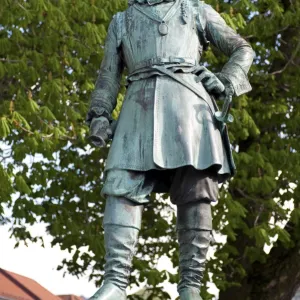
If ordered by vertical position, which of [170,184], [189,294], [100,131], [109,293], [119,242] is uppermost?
[100,131]

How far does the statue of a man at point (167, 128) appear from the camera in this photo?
6.58m

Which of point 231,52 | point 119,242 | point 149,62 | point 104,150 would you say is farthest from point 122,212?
point 104,150

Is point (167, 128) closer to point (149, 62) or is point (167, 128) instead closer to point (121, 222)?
point (149, 62)

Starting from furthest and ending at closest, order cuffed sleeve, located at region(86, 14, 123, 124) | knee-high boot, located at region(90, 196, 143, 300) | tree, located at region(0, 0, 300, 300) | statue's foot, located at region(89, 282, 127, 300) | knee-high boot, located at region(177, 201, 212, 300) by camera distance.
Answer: tree, located at region(0, 0, 300, 300), cuffed sleeve, located at region(86, 14, 123, 124), knee-high boot, located at region(177, 201, 212, 300), knee-high boot, located at region(90, 196, 143, 300), statue's foot, located at region(89, 282, 127, 300)

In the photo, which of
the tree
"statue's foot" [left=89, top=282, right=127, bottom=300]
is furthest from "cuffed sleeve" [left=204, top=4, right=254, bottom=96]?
the tree

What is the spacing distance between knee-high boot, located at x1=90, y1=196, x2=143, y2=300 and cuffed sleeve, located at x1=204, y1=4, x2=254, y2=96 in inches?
38.0

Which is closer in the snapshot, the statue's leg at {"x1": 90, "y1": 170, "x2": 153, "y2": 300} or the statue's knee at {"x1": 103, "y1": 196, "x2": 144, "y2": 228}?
the statue's leg at {"x1": 90, "y1": 170, "x2": 153, "y2": 300}

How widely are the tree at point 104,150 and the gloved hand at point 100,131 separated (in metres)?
5.79

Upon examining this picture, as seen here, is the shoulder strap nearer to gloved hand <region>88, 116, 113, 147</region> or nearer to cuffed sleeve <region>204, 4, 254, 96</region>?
cuffed sleeve <region>204, 4, 254, 96</region>

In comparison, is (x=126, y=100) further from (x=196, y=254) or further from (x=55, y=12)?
(x=55, y=12)

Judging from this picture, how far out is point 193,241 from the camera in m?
6.71

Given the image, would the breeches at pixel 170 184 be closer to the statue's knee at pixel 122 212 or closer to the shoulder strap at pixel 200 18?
the statue's knee at pixel 122 212

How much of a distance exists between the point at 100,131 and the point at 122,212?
53 centimetres

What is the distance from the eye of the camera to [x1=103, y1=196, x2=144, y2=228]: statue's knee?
21.5ft
